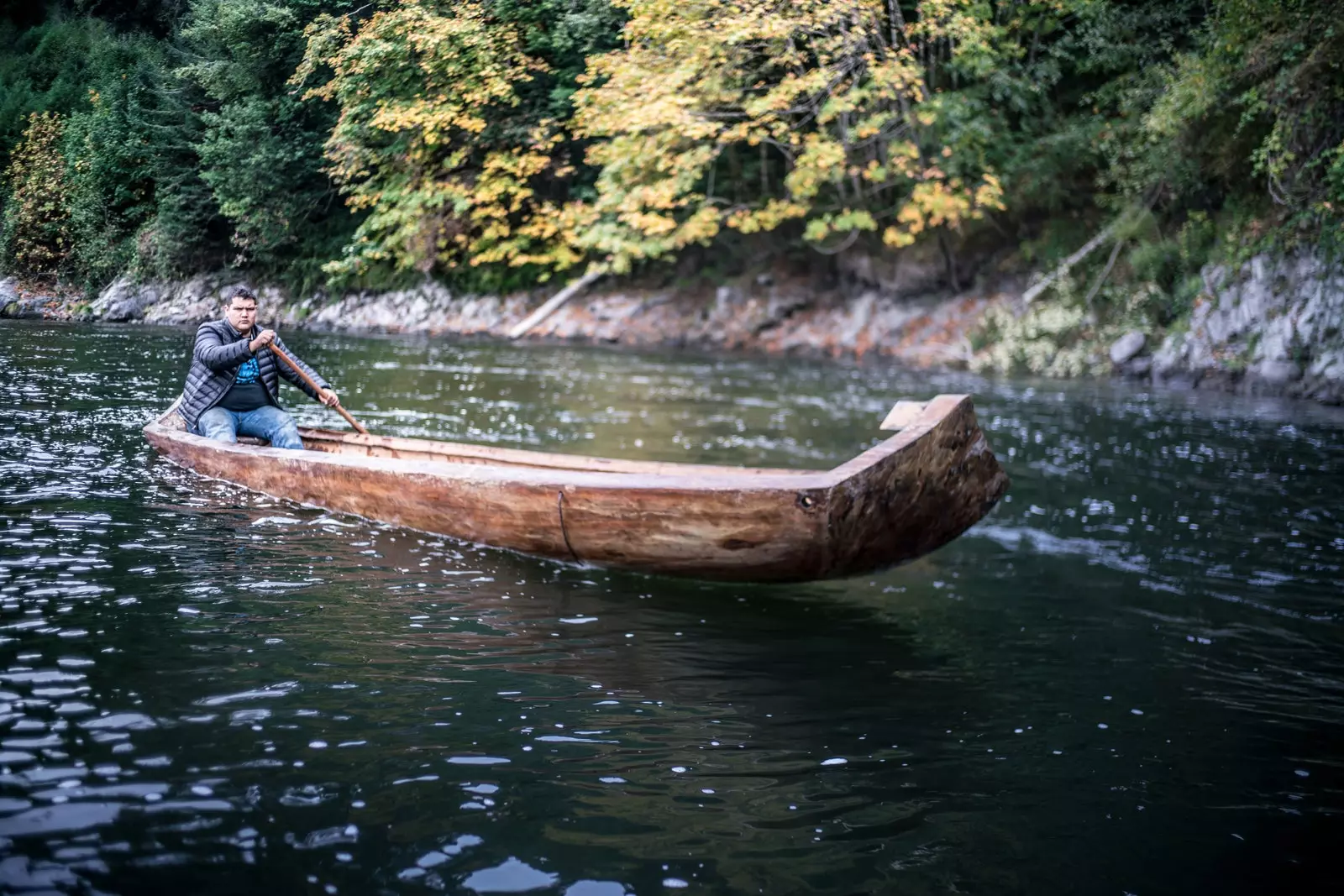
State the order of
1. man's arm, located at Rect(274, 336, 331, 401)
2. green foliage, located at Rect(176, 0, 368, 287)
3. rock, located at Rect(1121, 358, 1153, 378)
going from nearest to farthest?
man's arm, located at Rect(274, 336, 331, 401), green foliage, located at Rect(176, 0, 368, 287), rock, located at Rect(1121, 358, 1153, 378)

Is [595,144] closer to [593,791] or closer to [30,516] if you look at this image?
[30,516]

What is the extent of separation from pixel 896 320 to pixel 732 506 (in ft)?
36.5

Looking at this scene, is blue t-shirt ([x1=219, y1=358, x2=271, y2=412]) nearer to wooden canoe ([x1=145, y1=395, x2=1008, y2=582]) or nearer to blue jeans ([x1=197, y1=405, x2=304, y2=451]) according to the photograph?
blue jeans ([x1=197, y1=405, x2=304, y2=451])

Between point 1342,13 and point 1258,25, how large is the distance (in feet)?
3.25

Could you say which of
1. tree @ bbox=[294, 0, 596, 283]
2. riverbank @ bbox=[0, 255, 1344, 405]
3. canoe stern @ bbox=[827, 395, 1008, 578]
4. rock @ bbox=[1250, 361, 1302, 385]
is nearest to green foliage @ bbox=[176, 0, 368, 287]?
tree @ bbox=[294, 0, 596, 283]

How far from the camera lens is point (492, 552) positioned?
4.38 m

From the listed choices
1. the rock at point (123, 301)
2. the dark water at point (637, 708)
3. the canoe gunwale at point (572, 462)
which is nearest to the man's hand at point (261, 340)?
the canoe gunwale at point (572, 462)

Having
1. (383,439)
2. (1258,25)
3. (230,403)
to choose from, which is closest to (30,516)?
(230,403)

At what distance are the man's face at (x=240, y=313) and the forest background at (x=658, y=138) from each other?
477 cm

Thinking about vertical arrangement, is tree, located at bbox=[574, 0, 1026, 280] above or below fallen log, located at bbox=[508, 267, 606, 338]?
above

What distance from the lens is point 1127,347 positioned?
12.0 metres

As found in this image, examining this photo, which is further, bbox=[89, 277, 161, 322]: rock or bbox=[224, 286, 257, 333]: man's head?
bbox=[89, 277, 161, 322]: rock

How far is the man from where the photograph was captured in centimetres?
535

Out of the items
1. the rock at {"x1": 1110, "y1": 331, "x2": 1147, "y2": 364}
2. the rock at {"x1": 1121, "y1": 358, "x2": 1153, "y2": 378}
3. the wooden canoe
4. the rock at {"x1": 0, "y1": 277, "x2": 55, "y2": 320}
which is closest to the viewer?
the wooden canoe
